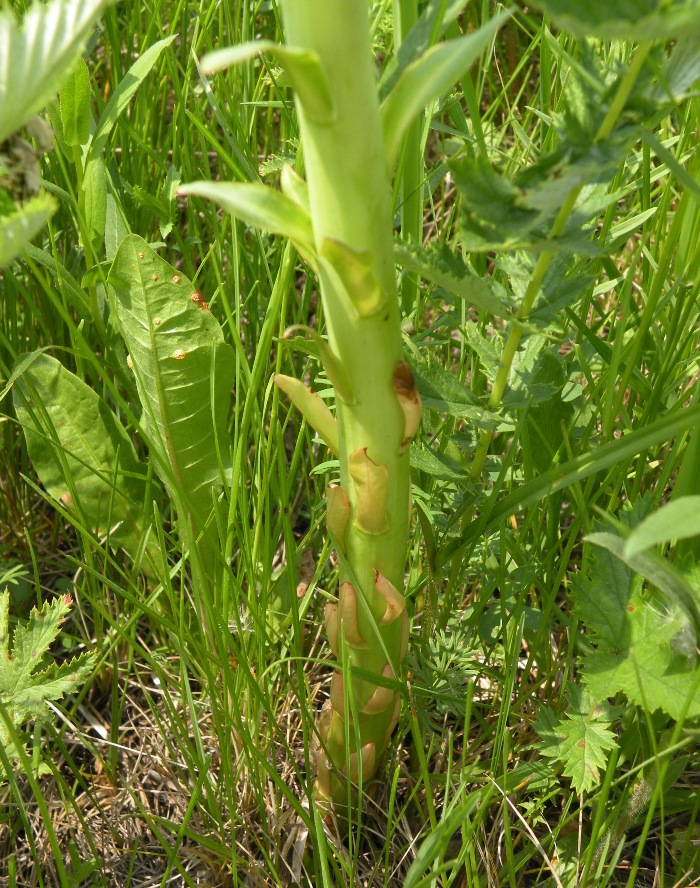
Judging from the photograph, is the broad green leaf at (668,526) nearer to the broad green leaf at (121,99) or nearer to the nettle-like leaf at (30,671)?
the nettle-like leaf at (30,671)

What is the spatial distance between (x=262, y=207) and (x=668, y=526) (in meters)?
0.38

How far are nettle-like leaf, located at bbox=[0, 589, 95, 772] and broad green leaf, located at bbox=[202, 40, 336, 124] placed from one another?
67 centimetres

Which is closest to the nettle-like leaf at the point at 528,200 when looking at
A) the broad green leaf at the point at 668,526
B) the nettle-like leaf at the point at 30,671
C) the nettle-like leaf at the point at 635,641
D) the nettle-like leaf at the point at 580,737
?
the broad green leaf at the point at 668,526

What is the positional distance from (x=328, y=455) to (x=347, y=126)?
666 millimetres

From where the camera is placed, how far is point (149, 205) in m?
1.30

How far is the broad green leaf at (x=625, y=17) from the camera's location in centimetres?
52

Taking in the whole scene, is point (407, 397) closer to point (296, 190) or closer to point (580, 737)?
point (296, 190)

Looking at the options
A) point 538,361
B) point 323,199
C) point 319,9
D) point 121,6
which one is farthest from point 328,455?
point 121,6

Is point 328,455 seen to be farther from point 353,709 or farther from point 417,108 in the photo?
point 417,108

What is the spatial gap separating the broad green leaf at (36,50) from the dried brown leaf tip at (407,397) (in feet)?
1.15

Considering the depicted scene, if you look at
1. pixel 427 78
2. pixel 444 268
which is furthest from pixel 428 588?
pixel 427 78

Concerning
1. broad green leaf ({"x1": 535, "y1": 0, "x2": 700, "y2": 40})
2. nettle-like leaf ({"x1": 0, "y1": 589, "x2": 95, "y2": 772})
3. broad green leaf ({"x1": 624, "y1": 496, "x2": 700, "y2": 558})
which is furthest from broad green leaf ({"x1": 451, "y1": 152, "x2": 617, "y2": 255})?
nettle-like leaf ({"x1": 0, "y1": 589, "x2": 95, "y2": 772})

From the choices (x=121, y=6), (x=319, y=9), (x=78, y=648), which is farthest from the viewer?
(x=121, y=6)

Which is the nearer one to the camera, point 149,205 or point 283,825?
point 283,825
